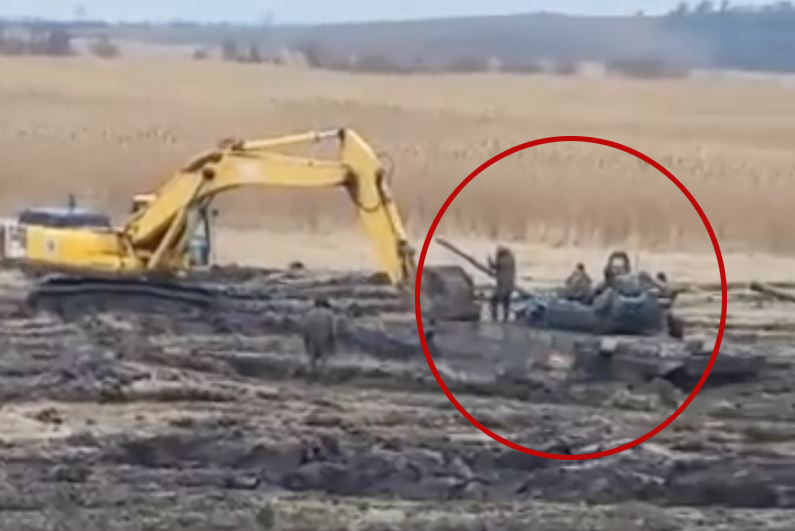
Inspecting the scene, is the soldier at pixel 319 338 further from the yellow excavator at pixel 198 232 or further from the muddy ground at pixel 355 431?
the yellow excavator at pixel 198 232

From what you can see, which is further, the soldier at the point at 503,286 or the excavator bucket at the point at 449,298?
the soldier at the point at 503,286

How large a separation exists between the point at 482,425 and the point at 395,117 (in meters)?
29.4

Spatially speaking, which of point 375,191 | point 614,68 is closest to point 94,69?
point 614,68

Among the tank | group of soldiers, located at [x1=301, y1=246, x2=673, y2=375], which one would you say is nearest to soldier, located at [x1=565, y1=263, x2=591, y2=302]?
group of soldiers, located at [x1=301, y1=246, x2=673, y2=375]

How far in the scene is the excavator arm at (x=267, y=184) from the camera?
73.5 feet

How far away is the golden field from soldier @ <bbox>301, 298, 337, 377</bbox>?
1137 cm

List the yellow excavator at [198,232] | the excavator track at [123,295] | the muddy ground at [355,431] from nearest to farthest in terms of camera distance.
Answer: the muddy ground at [355,431]
the yellow excavator at [198,232]
the excavator track at [123,295]

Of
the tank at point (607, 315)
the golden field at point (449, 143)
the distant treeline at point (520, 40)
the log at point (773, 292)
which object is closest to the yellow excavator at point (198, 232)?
the tank at point (607, 315)

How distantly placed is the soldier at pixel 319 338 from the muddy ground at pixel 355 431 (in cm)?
17

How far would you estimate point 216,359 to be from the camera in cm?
2158

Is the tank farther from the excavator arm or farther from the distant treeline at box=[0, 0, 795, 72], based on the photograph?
the distant treeline at box=[0, 0, 795, 72]

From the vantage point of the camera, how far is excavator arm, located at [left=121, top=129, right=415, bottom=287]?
22.4 m

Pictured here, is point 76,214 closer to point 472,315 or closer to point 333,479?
point 472,315

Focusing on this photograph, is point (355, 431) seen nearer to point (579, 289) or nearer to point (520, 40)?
point (579, 289)
